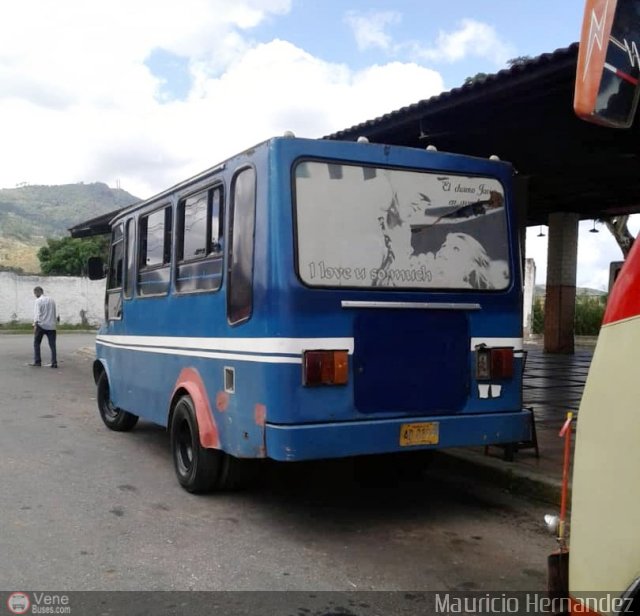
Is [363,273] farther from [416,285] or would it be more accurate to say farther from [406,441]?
[406,441]

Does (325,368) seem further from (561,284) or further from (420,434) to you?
(561,284)

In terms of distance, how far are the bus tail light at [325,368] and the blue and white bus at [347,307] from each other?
0.01 metres

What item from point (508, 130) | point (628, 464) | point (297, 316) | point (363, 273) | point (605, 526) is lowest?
point (605, 526)

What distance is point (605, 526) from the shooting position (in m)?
2.45

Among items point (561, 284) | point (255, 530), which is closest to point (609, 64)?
→ point (255, 530)

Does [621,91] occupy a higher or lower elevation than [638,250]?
higher

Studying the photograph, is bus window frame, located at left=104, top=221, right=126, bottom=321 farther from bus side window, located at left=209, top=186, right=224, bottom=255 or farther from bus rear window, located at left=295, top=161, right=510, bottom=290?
bus rear window, located at left=295, top=161, right=510, bottom=290

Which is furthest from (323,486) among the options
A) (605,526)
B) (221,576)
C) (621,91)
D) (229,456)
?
(621,91)

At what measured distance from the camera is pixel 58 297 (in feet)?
108

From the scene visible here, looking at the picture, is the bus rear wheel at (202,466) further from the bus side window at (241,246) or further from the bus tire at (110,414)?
the bus tire at (110,414)

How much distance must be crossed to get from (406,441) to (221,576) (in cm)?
155

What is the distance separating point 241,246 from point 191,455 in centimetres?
190

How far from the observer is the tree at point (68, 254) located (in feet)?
140

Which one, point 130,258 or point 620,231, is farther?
point 620,231
